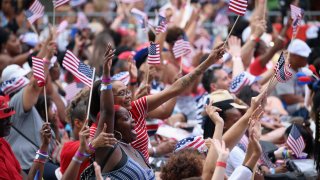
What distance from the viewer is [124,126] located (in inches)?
279

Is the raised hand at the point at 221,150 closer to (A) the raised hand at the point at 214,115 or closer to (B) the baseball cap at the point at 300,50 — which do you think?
(A) the raised hand at the point at 214,115

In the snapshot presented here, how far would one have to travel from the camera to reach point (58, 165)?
901 centimetres

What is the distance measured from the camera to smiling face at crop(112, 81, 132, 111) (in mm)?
7358

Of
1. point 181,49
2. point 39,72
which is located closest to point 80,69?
point 39,72

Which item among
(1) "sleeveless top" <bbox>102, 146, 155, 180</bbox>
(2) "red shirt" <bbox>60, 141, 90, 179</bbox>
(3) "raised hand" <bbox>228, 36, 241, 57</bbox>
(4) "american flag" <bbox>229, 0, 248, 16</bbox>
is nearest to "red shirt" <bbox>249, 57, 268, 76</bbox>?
(3) "raised hand" <bbox>228, 36, 241, 57</bbox>

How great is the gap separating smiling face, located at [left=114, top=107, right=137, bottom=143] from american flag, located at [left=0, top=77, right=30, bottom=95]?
3.01 m

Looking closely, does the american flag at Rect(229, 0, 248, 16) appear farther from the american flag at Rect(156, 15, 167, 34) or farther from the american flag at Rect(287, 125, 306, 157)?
the american flag at Rect(156, 15, 167, 34)

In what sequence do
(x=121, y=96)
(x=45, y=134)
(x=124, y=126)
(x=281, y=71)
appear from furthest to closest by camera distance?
(x=281, y=71) < (x=45, y=134) < (x=121, y=96) < (x=124, y=126)

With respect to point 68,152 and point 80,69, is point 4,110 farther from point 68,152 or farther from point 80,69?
point 80,69

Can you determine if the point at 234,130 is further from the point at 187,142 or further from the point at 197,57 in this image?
the point at 197,57

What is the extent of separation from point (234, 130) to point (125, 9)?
26.0 ft

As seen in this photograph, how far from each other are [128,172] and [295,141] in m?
2.67

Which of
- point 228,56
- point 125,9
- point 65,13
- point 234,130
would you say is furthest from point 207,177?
point 65,13

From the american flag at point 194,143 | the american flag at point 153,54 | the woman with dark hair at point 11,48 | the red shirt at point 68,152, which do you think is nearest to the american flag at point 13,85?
the american flag at point 153,54
